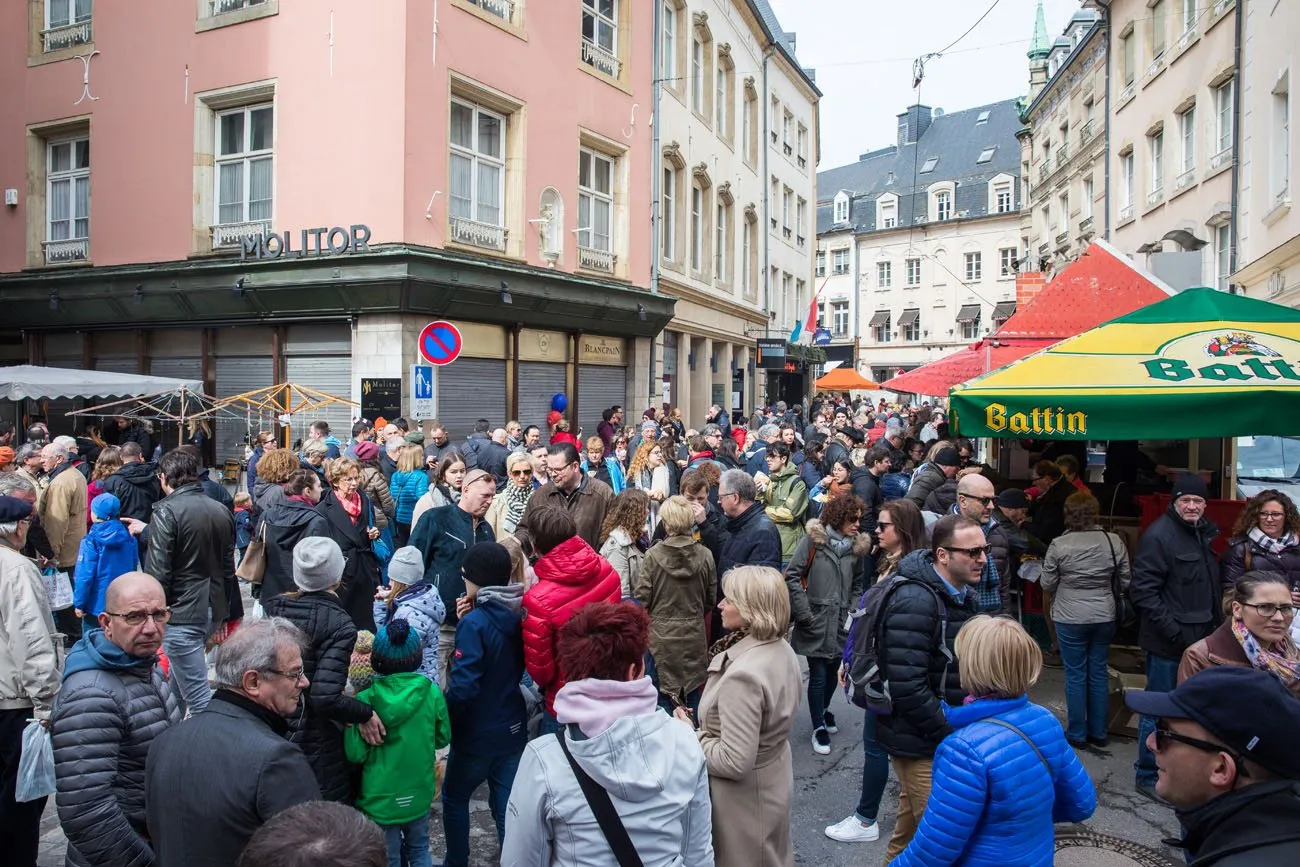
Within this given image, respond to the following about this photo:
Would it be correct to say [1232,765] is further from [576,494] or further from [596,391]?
[596,391]

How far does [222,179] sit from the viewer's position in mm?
15656

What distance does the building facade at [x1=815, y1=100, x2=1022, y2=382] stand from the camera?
170 ft

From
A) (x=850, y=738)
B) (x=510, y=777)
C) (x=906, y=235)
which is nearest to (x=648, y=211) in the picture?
(x=850, y=738)

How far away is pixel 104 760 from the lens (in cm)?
303

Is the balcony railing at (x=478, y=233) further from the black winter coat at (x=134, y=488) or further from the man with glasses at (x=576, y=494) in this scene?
the man with glasses at (x=576, y=494)

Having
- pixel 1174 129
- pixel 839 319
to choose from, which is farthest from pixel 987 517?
pixel 839 319

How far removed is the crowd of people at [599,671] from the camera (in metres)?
2.57

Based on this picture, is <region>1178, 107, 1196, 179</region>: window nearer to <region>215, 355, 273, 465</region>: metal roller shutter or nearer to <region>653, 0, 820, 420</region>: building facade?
<region>653, 0, 820, 420</region>: building facade

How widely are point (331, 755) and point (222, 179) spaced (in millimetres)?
14625

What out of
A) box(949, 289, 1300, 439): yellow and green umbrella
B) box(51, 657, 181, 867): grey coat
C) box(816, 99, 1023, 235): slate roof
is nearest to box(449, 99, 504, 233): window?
box(949, 289, 1300, 439): yellow and green umbrella

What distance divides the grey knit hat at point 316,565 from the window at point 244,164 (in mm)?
12902

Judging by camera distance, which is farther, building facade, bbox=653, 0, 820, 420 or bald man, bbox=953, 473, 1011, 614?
building facade, bbox=653, 0, 820, 420

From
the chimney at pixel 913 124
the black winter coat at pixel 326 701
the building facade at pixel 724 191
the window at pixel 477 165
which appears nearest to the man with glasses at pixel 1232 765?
the black winter coat at pixel 326 701

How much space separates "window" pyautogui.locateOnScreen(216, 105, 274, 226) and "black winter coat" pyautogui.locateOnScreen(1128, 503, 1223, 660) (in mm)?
14084
